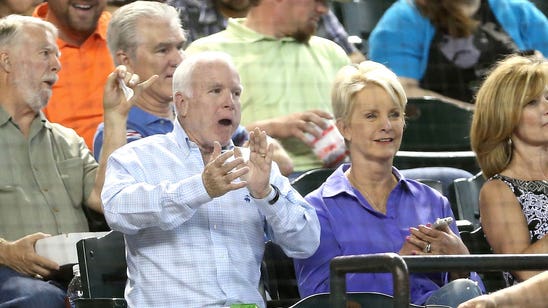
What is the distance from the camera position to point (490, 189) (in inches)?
156

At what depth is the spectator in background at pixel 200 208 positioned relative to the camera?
3.50 meters

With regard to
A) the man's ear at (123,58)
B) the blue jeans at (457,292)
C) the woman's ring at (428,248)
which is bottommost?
the blue jeans at (457,292)

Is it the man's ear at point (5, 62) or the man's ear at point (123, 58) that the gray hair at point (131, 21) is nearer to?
the man's ear at point (123, 58)

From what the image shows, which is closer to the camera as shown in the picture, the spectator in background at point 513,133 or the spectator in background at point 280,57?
the spectator in background at point 513,133

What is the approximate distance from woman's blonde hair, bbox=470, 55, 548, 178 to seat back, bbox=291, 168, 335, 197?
0.55 meters

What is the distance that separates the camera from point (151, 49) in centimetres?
445

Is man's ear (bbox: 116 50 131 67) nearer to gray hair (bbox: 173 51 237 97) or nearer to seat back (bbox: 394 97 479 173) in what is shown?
gray hair (bbox: 173 51 237 97)

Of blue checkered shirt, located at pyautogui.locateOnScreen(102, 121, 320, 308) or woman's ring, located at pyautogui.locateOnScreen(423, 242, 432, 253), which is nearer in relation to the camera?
blue checkered shirt, located at pyautogui.locateOnScreen(102, 121, 320, 308)

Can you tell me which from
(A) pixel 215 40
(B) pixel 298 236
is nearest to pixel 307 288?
(B) pixel 298 236

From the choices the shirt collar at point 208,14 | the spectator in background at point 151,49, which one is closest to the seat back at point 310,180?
the spectator in background at point 151,49

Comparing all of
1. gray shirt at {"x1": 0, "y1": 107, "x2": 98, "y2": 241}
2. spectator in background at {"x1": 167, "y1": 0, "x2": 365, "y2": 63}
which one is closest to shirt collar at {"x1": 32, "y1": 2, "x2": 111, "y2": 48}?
spectator in background at {"x1": 167, "y1": 0, "x2": 365, "y2": 63}

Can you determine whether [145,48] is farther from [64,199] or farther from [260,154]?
[260,154]

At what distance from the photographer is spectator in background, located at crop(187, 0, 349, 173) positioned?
16.1 ft

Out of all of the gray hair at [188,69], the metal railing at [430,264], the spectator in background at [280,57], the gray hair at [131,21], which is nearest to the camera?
the metal railing at [430,264]
